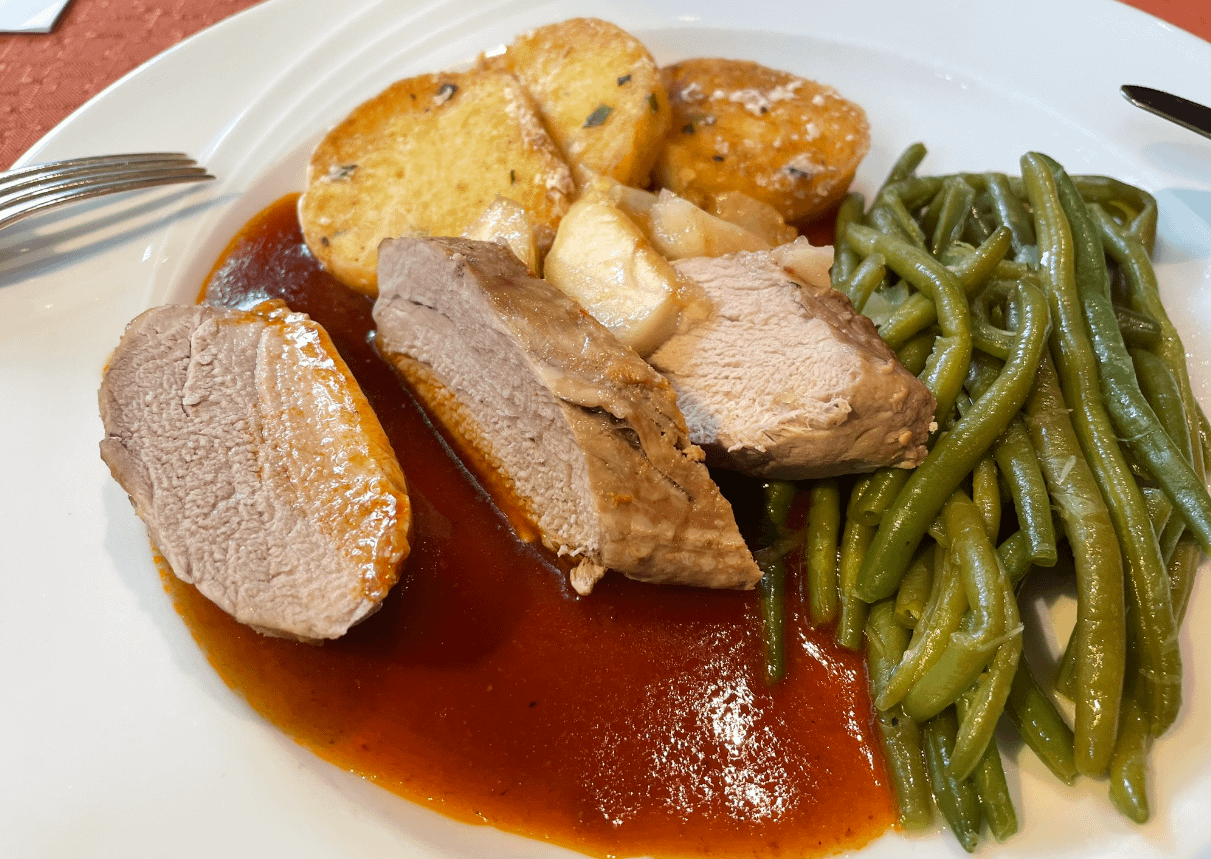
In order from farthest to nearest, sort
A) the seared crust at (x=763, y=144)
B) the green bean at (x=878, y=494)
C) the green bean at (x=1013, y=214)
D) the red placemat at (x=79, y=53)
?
the red placemat at (x=79, y=53), the seared crust at (x=763, y=144), the green bean at (x=1013, y=214), the green bean at (x=878, y=494)

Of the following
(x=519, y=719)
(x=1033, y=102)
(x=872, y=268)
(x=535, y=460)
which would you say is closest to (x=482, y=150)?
(x=535, y=460)

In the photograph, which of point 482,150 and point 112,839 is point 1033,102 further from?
point 112,839

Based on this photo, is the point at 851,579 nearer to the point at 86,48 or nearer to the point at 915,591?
the point at 915,591

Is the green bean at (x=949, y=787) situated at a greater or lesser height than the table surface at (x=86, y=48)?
lesser

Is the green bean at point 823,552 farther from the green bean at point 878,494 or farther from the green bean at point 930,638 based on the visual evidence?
the green bean at point 930,638

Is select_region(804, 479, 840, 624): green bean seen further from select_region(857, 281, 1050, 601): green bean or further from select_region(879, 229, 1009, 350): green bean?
select_region(879, 229, 1009, 350): green bean

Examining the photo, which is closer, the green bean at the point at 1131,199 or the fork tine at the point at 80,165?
the fork tine at the point at 80,165

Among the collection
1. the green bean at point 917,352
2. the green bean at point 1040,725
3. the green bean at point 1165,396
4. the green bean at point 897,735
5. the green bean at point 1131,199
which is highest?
the green bean at point 1131,199

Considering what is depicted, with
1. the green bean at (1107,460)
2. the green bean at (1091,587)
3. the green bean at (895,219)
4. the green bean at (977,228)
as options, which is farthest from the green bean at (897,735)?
the green bean at (977,228)
